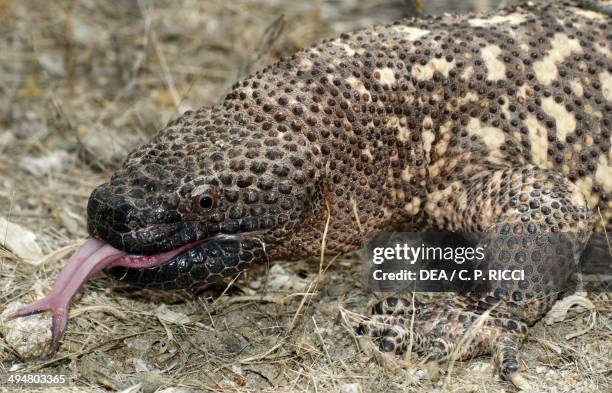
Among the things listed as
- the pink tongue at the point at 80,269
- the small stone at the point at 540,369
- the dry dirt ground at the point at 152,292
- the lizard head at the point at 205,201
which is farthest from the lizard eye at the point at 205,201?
the small stone at the point at 540,369

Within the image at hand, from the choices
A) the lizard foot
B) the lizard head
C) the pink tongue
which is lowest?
the lizard foot

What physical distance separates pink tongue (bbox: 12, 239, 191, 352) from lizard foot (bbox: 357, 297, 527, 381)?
72cm

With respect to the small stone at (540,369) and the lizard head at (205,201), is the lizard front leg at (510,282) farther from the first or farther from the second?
the lizard head at (205,201)

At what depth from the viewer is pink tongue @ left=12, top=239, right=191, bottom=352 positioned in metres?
2.50

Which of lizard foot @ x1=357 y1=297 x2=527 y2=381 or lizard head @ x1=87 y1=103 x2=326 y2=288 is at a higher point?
lizard head @ x1=87 y1=103 x2=326 y2=288

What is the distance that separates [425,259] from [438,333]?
481 mm

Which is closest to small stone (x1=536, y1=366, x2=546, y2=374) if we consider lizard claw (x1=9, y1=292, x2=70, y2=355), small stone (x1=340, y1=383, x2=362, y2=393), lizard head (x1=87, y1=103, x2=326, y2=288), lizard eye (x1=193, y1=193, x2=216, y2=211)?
small stone (x1=340, y1=383, x2=362, y2=393)

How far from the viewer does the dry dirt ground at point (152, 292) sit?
256 centimetres

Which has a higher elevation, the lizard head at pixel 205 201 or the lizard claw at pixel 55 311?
the lizard head at pixel 205 201

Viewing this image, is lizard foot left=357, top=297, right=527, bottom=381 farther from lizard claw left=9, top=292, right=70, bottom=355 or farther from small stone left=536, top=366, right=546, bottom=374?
lizard claw left=9, top=292, right=70, bottom=355

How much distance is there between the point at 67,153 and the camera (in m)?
4.01

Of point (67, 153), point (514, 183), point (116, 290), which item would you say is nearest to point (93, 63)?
point (67, 153)

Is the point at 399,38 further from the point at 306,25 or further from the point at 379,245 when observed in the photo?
the point at 306,25

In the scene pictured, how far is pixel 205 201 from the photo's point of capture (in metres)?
2.46
